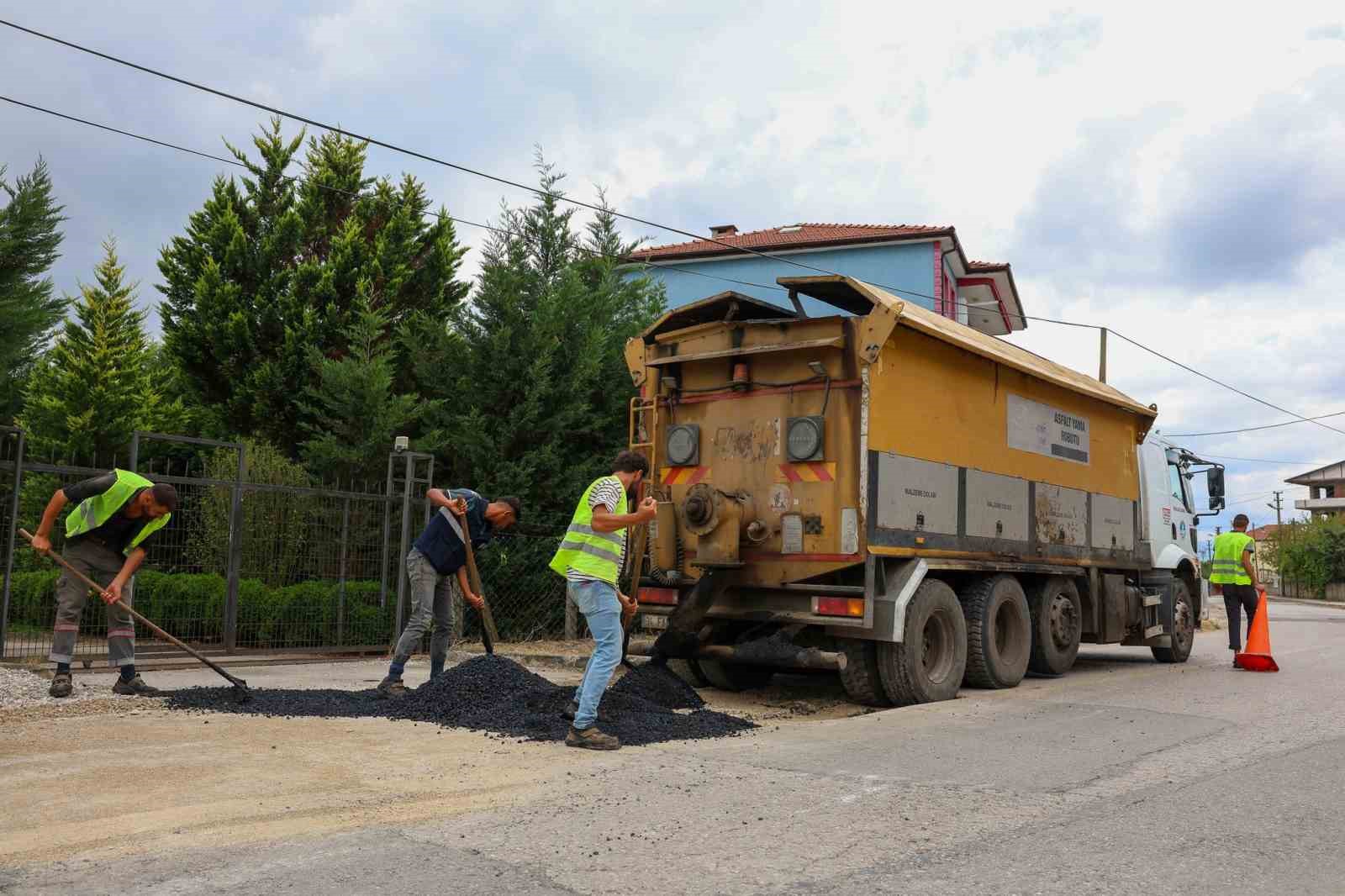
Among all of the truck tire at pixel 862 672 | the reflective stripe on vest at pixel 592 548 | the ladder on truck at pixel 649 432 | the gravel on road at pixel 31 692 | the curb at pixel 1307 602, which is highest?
the ladder on truck at pixel 649 432

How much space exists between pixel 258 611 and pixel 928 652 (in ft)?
21.1

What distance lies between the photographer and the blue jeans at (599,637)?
6.18m

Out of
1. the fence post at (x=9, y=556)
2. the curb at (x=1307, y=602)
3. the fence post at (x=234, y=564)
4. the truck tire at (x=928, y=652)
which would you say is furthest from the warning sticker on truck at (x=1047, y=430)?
the curb at (x=1307, y=602)

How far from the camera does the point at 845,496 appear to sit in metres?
8.09

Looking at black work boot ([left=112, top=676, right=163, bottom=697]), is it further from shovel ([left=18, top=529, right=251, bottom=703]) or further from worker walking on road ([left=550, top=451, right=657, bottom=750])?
worker walking on road ([left=550, top=451, right=657, bottom=750])

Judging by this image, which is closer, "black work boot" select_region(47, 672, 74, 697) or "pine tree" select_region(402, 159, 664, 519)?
"black work boot" select_region(47, 672, 74, 697)

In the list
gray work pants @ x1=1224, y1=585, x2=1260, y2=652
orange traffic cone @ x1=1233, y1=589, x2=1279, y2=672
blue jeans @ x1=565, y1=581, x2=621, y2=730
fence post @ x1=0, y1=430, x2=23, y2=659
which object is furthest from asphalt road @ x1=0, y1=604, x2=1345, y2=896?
gray work pants @ x1=1224, y1=585, x2=1260, y2=652

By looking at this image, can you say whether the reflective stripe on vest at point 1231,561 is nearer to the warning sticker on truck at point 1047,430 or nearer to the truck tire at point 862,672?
the warning sticker on truck at point 1047,430

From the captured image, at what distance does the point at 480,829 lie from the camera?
4293mm

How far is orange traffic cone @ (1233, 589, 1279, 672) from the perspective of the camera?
11.6m

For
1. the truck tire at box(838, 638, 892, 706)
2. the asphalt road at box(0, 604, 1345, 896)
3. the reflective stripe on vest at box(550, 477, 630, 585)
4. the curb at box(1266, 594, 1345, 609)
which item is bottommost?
the curb at box(1266, 594, 1345, 609)

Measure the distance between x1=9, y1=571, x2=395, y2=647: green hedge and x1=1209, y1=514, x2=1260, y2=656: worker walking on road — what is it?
Result: 9.39 m

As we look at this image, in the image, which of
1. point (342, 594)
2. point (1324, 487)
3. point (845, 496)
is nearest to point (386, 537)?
point (342, 594)

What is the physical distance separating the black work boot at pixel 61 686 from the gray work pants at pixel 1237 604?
11.3m
